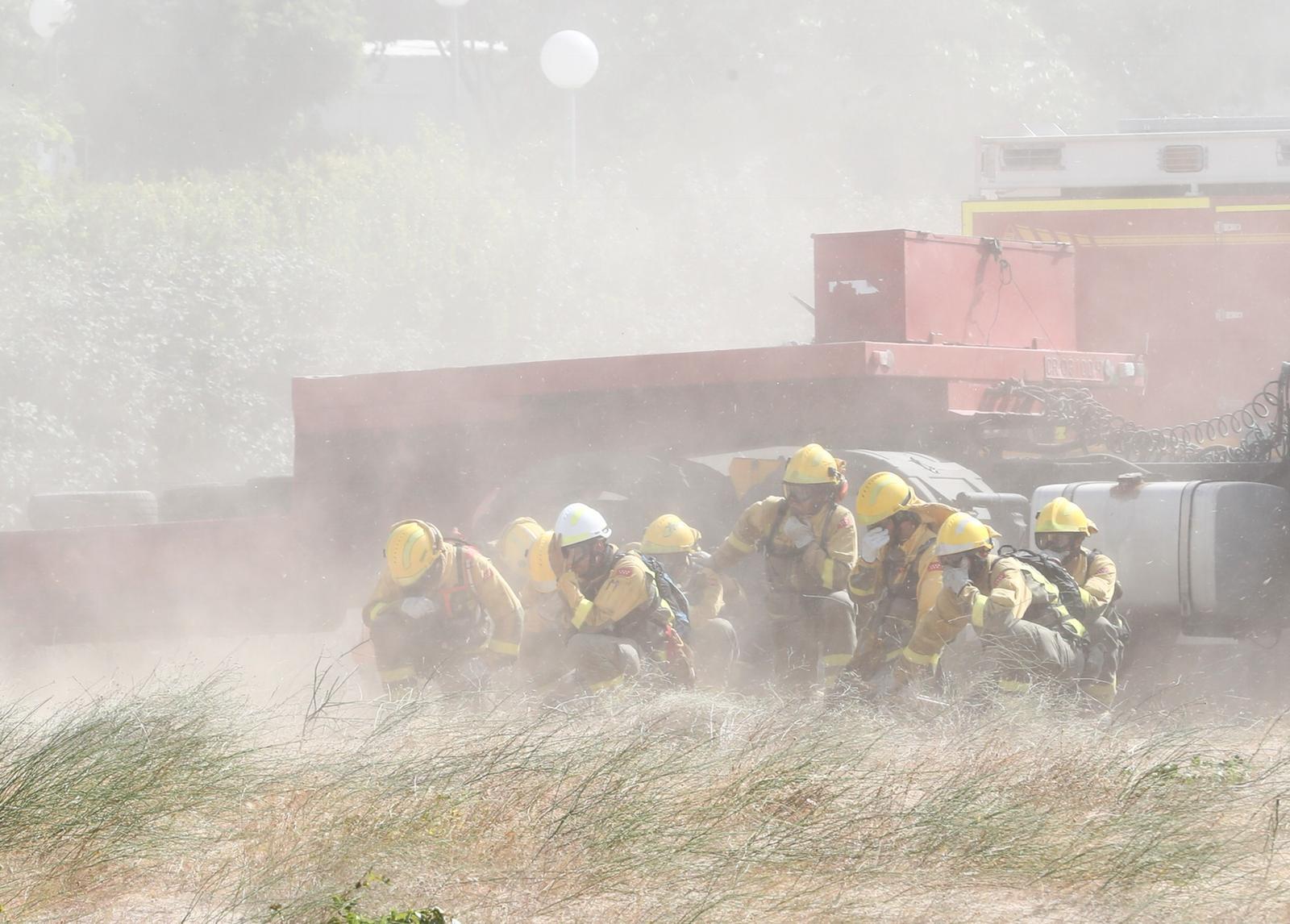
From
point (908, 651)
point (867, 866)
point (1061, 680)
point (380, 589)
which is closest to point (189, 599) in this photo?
point (380, 589)

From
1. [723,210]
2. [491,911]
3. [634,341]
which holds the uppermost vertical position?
[723,210]

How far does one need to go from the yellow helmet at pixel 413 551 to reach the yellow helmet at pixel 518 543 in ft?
2.49

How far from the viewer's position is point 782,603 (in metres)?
7.84

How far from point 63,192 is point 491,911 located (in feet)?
67.8

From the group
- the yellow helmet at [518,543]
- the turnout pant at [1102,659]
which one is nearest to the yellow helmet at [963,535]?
the turnout pant at [1102,659]

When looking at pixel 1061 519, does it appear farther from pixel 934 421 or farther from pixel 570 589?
pixel 570 589

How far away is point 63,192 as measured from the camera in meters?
22.9

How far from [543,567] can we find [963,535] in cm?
223

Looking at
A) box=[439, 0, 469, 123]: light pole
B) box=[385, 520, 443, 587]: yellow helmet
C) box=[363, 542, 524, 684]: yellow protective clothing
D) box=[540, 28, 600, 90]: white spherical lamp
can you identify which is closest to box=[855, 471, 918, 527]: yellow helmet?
box=[363, 542, 524, 684]: yellow protective clothing

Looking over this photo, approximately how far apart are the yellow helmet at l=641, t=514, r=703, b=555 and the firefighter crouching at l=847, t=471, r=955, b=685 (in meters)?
0.94

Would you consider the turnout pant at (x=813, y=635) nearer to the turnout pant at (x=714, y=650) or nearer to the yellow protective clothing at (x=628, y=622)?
the turnout pant at (x=714, y=650)

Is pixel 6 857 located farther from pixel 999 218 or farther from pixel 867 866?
pixel 999 218

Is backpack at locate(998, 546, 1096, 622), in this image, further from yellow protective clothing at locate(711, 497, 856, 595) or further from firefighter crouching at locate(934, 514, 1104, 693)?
yellow protective clothing at locate(711, 497, 856, 595)

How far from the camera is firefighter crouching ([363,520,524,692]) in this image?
774 cm
